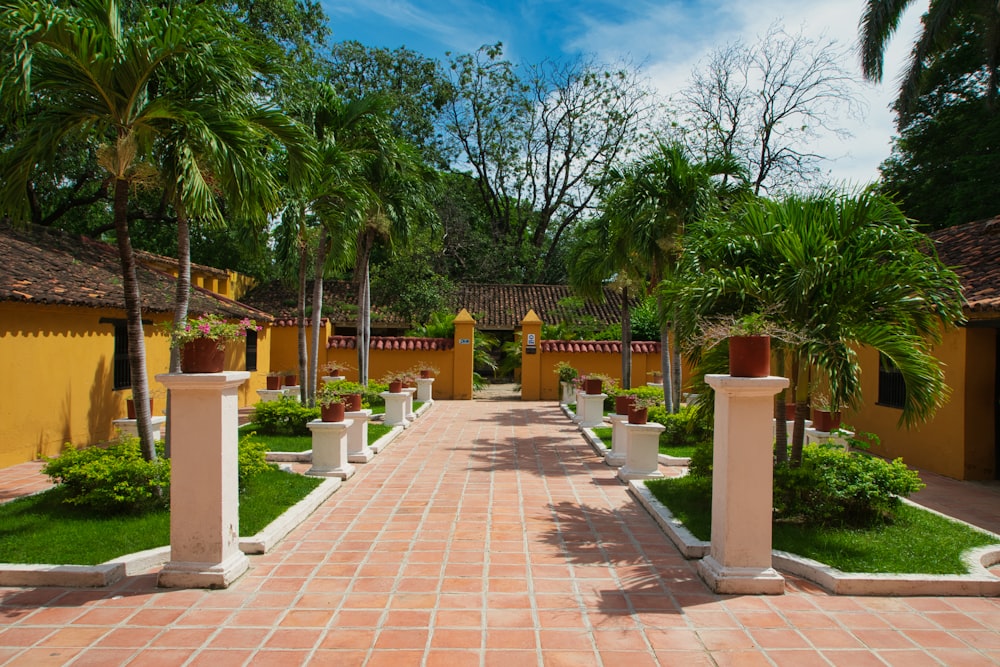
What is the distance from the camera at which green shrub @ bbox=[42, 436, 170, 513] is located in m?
6.31

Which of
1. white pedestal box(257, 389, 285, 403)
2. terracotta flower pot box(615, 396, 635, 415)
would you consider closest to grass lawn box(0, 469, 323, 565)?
terracotta flower pot box(615, 396, 635, 415)

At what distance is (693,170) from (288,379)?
40.6ft

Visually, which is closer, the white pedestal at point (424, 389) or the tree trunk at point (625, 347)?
the tree trunk at point (625, 347)

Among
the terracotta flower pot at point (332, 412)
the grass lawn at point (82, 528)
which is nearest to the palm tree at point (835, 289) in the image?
the grass lawn at point (82, 528)

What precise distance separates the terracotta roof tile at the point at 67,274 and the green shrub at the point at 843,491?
7993 millimetres

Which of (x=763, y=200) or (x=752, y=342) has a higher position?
(x=763, y=200)

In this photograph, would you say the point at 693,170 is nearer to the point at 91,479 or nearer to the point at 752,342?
the point at 752,342

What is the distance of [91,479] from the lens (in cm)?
632

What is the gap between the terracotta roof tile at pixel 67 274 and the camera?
32.4 feet

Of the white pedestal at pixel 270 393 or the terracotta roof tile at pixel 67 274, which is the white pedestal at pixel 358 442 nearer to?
the terracotta roof tile at pixel 67 274

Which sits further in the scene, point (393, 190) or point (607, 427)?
point (393, 190)

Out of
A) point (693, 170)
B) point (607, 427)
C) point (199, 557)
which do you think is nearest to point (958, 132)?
point (693, 170)

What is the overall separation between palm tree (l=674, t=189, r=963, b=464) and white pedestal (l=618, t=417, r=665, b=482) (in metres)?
2.42

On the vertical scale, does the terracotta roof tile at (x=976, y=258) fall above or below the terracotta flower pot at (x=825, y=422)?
above
